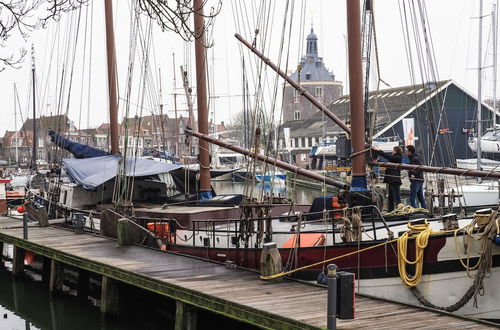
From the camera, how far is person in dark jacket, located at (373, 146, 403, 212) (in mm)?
15023

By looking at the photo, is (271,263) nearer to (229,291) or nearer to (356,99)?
(229,291)

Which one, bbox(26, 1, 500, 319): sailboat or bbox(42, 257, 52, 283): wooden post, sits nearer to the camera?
bbox(26, 1, 500, 319): sailboat

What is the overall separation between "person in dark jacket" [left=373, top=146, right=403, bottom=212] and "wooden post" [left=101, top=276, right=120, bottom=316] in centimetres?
615

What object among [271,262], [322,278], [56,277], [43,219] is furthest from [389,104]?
[271,262]

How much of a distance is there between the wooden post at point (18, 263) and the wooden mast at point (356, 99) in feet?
36.7

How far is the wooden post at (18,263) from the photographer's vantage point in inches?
822

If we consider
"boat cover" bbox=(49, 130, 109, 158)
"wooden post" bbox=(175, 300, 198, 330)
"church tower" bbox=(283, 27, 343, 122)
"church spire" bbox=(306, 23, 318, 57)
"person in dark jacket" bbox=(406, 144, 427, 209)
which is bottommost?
"wooden post" bbox=(175, 300, 198, 330)

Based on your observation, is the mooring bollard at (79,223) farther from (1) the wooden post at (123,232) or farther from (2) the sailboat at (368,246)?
(2) the sailboat at (368,246)

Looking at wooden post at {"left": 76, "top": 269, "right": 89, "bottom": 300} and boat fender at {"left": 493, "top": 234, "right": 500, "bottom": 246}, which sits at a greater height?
boat fender at {"left": 493, "top": 234, "right": 500, "bottom": 246}

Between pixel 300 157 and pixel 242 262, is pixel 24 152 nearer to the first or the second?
pixel 300 157

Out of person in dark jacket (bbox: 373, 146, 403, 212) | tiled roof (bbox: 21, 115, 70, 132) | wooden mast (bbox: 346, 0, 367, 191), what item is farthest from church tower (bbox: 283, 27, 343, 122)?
wooden mast (bbox: 346, 0, 367, 191)

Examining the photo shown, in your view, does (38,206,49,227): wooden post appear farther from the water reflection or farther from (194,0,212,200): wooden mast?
(194,0,212,200): wooden mast

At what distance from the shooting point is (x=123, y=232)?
57.0ft

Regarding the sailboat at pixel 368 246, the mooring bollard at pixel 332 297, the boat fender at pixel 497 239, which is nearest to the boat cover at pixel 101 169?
the sailboat at pixel 368 246
